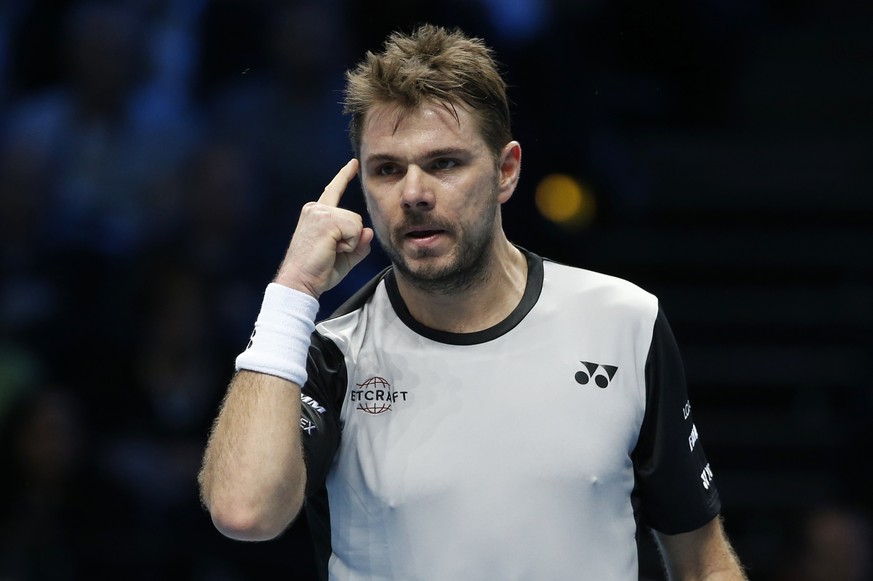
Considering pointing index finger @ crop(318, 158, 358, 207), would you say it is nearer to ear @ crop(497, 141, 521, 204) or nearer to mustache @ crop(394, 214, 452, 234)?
mustache @ crop(394, 214, 452, 234)

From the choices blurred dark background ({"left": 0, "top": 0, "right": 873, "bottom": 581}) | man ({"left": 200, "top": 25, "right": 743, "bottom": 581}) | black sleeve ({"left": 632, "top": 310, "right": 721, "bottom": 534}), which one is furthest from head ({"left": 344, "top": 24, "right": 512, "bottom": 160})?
blurred dark background ({"left": 0, "top": 0, "right": 873, "bottom": 581})

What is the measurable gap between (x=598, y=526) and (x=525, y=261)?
75 centimetres

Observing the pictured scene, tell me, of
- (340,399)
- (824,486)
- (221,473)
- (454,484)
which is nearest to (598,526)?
(454,484)

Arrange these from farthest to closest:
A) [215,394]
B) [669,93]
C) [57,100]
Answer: [669,93], [57,100], [215,394]

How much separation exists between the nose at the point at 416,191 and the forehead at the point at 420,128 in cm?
7

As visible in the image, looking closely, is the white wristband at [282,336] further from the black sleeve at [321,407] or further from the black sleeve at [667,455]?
the black sleeve at [667,455]

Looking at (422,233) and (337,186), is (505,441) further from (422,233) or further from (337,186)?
(337,186)

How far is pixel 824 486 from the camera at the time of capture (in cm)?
618

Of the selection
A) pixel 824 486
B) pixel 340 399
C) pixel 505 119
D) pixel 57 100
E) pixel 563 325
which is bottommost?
pixel 824 486

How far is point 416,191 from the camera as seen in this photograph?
294 cm

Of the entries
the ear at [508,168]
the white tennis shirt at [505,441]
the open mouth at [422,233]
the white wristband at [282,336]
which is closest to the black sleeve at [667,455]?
the white tennis shirt at [505,441]

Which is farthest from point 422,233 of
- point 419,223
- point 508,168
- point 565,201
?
point 565,201

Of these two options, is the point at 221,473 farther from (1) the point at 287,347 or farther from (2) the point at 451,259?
(2) the point at 451,259

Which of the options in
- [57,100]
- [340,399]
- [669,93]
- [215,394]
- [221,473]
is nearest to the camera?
[221,473]
